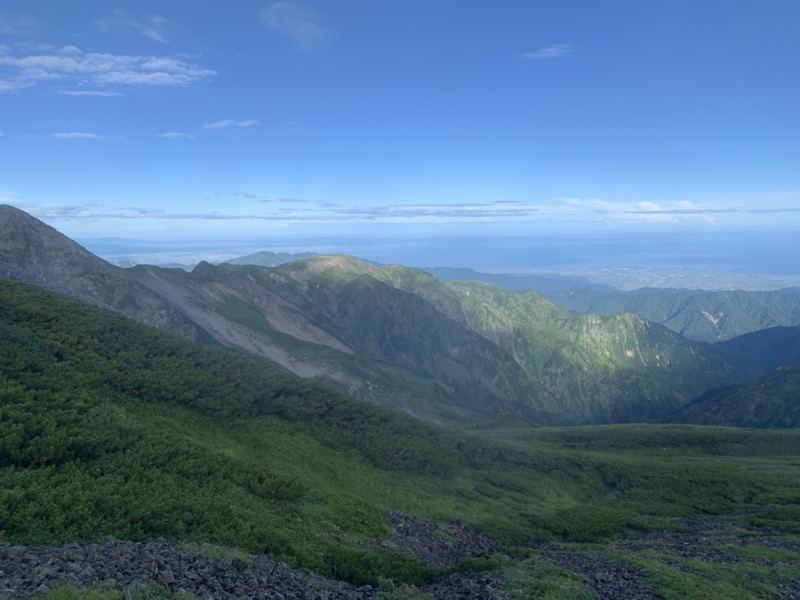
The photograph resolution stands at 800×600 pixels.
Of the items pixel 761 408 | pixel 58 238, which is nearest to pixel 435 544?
pixel 58 238

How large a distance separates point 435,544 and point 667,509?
2680 cm

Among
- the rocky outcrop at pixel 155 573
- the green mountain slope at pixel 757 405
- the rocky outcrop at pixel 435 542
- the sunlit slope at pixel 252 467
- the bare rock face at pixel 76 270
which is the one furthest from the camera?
the green mountain slope at pixel 757 405

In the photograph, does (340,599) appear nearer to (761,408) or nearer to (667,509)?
(667,509)

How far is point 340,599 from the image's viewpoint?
617 inches

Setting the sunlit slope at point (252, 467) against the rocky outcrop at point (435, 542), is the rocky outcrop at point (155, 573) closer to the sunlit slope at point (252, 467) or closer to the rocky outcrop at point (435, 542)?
the sunlit slope at point (252, 467)

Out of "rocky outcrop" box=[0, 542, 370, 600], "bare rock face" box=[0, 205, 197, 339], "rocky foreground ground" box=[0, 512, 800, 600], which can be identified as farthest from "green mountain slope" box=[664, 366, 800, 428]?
"rocky outcrop" box=[0, 542, 370, 600]

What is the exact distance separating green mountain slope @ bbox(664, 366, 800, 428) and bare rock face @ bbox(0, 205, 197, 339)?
546 ft

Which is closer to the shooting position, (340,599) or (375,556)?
(340,599)

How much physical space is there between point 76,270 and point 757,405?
670 ft

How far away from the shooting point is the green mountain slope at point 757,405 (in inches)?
6171

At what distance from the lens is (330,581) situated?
17.7 metres

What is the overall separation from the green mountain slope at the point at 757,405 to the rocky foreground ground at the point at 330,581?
15457cm

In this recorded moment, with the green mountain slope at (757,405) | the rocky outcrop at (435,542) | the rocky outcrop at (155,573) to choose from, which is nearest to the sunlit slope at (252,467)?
the rocky outcrop at (435,542)

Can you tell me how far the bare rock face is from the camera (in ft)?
413
